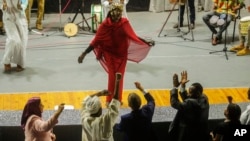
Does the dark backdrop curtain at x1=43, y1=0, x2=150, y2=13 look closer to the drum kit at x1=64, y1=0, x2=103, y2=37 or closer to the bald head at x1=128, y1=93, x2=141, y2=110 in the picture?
the drum kit at x1=64, y1=0, x2=103, y2=37

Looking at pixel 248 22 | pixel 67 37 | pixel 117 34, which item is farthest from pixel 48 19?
pixel 117 34

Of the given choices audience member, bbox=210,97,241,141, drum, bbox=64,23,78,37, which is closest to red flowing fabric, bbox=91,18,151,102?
audience member, bbox=210,97,241,141

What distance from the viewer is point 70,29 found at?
1145 cm

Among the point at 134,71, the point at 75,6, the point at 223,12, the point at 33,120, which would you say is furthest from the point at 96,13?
the point at 33,120

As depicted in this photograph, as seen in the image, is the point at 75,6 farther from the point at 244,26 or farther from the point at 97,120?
the point at 97,120

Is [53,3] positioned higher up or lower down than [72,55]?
higher up

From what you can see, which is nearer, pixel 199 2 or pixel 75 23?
pixel 75 23

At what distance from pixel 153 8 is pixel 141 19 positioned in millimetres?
832

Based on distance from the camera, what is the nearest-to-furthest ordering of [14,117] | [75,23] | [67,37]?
[14,117] < [67,37] < [75,23]

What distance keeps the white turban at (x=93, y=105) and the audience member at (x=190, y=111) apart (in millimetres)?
818

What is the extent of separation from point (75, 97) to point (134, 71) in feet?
5.32

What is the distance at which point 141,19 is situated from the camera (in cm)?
1327

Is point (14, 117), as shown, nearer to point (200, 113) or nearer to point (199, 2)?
point (200, 113)

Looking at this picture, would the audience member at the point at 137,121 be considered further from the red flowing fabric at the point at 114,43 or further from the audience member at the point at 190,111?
the red flowing fabric at the point at 114,43
